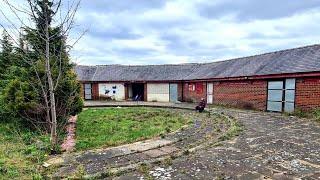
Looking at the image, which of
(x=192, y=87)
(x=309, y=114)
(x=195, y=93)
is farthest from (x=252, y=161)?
(x=192, y=87)

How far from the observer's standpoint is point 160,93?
2942 cm

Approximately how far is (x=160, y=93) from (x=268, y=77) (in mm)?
14401

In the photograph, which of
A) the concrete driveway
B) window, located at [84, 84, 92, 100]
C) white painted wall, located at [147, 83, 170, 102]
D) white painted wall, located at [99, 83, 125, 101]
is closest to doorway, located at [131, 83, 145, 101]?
white painted wall, located at [99, 83, 125, 101]

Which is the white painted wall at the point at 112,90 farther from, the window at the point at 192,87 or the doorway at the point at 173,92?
the window at the point at 192,87

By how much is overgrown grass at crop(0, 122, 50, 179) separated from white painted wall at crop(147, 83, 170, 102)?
18.5 meters

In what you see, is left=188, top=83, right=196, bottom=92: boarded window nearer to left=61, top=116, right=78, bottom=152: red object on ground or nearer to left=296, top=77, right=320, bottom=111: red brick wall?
left=296, top=77, right=320, bottom=111: red brick wall

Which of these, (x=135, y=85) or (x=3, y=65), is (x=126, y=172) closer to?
(x=3, y=65)

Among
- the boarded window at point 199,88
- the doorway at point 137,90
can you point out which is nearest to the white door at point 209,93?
the boarded window at point 199,88

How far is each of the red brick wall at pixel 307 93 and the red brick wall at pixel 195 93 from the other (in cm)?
976

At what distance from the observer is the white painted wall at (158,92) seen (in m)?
29.0

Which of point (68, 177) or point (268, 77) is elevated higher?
point (268, 77)

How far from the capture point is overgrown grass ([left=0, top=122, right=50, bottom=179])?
593 cm

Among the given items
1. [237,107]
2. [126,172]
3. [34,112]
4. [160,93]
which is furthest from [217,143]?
[160,93]

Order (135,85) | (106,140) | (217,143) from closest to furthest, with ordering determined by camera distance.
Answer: (217,143), (106,140), (135,85)
